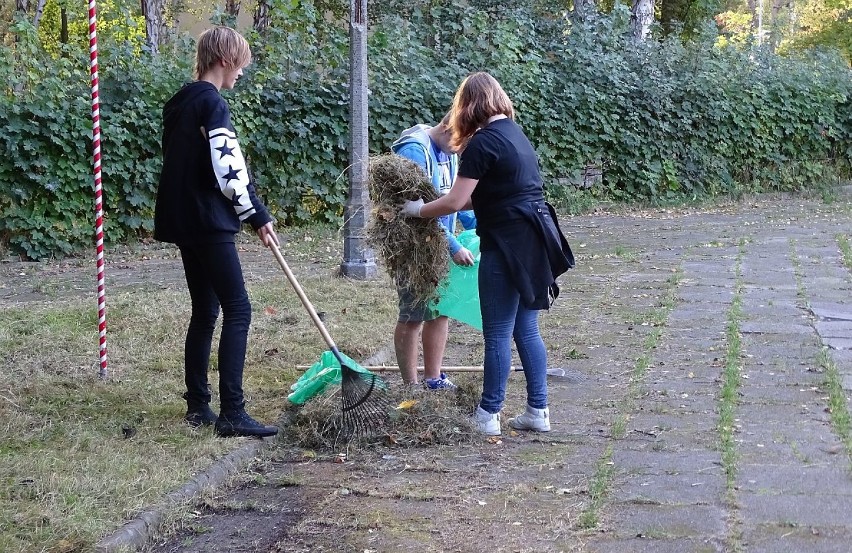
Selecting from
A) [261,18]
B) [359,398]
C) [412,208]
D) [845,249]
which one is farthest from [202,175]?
[261,18]

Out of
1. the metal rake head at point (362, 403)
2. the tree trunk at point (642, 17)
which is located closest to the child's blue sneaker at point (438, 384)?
the metal rake head at point (362, 403)

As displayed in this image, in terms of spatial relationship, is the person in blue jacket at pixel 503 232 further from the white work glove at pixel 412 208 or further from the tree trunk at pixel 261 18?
the tree trunk at pixel 261 18

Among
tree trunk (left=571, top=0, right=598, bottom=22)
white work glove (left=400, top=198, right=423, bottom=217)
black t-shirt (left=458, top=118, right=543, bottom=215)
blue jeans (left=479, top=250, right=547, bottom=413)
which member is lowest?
blue jeans (left=479, top=250, right=547, bottom=413)

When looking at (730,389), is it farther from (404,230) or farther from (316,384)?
(316,384)

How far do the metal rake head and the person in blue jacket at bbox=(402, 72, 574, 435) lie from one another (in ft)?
1.57

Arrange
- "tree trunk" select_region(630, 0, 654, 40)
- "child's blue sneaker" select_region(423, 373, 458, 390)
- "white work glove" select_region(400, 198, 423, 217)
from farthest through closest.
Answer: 1. "tree trunk" select_region(630, 0, 654, 40)
2. "child's blue sneaker" select_region(423, 373, 458, 390)
3. "white work glove" select_region(400, 198, 423, 217)

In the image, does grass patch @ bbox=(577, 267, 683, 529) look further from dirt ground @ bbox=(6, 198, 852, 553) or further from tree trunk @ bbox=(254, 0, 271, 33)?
tree trunk @ bbox=(254, 0, 271, 33)

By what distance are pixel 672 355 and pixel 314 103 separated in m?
7.71

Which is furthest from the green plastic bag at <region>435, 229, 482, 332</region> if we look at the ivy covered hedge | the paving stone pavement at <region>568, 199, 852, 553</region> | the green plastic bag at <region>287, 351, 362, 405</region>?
the ivy covered hedge

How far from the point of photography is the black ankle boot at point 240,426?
500 centimetres

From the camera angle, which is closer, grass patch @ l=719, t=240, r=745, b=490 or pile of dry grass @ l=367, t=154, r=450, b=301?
grass patch @ l=719, t=240, r=745, b=490

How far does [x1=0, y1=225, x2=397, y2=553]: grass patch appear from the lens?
13.1 feet

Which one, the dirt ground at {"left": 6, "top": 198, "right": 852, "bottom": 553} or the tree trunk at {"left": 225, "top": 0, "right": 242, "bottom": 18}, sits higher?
the tree trunk at {"left": 225, "top": 0, "right": 242, "bottom": 18}

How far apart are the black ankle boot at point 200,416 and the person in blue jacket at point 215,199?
0.12m
